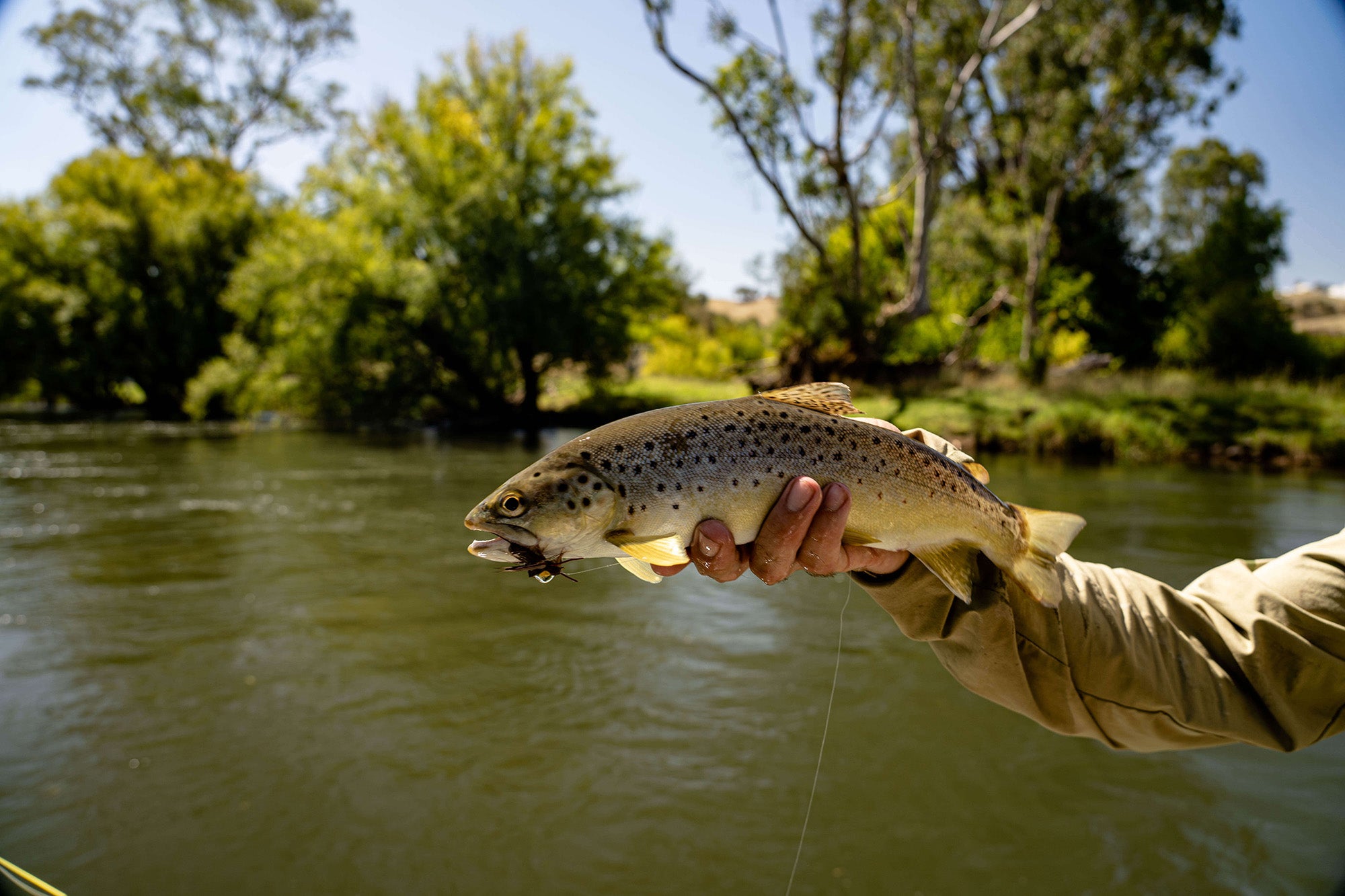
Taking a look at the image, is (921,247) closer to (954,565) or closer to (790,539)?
(954,565)

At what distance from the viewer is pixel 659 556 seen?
2.00 metres

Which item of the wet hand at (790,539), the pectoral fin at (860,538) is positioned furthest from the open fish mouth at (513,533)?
the pectoral fin at (860,538)

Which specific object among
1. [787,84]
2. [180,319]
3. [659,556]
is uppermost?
[787,84]

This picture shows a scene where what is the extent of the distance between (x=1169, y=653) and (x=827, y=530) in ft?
3.53

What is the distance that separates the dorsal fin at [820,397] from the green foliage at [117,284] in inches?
1389

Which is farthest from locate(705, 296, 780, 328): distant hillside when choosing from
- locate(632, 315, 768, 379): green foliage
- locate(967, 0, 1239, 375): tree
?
locate(967, 0, 1239, 375): tree

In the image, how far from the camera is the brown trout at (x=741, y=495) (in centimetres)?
197

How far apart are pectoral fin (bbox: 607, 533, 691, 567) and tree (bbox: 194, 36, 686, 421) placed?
81.1 ft

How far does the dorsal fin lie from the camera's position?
2.25 meters

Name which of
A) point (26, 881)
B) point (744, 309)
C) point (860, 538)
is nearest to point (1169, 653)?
point (860, 538)

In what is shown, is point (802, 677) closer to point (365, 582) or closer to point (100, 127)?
point (365, 582)

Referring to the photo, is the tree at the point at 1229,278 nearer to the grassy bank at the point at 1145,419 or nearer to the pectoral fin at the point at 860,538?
the grassy bank at the point at 1145,419

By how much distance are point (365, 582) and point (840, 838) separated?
640cm

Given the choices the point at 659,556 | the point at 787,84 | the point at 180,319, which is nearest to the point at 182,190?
the point at 180,319
